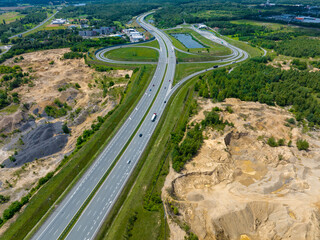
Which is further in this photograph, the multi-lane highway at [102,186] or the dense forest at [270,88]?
the dense forest at [270,88]

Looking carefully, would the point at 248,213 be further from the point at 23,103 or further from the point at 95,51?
the point at 95,51

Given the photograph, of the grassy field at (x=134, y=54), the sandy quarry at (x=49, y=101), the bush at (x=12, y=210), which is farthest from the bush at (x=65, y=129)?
the grassy field at (x=134, y=54)

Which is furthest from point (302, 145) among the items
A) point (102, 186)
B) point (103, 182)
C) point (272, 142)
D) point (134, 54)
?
point (134, 54)

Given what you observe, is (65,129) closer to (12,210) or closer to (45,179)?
(45,179)

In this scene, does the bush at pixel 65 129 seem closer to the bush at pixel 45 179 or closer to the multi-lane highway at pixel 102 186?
the multi-lane highway at pixel 102 186

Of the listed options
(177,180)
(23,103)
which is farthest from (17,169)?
(177,180)

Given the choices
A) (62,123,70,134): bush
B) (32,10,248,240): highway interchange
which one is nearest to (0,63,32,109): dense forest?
(62,123,70,134): bush
